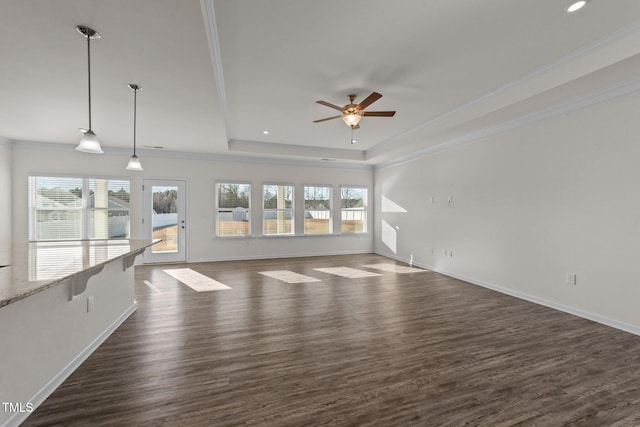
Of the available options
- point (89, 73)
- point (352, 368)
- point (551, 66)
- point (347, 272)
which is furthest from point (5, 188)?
point (551, 66)

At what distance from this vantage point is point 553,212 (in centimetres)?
380

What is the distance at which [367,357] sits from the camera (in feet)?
8.22

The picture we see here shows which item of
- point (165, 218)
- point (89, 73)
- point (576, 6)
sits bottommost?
point (165, 218)

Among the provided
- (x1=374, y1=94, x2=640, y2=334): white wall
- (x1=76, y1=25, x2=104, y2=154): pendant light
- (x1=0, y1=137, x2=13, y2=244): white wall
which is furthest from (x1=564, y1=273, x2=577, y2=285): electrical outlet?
(x1=0, y1=137, x2=13, y2=244): white wall

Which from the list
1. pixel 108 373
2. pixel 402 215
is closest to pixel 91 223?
pixel 108 373

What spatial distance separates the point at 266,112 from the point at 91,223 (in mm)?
4891

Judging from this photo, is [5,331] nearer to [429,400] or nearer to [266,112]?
[429,400]

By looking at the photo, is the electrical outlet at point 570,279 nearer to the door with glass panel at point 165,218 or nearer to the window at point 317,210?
the window at point 317,210

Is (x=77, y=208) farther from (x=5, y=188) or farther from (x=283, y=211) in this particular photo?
(x=283, y=211)

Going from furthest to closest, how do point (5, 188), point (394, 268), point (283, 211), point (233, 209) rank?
1. point (283, 211)
2. point (233, 209)
3. point (394, 268)
4. point (5, 188)

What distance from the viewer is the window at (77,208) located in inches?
233

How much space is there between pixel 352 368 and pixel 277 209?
570 centimetres

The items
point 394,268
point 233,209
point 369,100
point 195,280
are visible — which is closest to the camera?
point 369,100

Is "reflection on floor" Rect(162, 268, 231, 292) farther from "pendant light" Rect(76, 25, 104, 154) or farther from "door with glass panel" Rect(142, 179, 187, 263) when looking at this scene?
"pendant light" Rect(76, 25, 104, 154)
